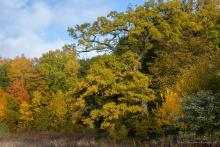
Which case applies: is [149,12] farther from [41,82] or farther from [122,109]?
[41,82]

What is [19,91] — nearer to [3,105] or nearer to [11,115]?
[3,105]

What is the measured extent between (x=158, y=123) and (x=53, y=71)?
3345cm

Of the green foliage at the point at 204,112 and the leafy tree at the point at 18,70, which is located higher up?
the leafy tree at the point at 18,70

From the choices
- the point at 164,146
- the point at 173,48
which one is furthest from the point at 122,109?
the point at 164,146

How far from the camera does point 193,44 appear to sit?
3269 centimetres

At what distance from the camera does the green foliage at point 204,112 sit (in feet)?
44.4

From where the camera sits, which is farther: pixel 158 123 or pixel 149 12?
pixel 149 12

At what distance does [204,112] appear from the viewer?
13.7m

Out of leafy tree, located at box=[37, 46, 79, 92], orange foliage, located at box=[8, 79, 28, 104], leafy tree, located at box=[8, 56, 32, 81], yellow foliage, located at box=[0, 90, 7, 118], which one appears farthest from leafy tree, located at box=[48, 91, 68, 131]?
leafy tree, located at box=[8, 56, 32, 81]

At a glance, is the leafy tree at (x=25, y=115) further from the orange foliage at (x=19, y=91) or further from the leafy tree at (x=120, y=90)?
the leafy tree at (x=120, y=90)

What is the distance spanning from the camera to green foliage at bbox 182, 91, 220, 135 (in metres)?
13.5

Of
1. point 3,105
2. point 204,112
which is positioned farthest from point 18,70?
point 204,112

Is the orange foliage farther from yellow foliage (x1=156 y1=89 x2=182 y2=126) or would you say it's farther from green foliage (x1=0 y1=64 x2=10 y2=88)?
yellow foliage (x1=156 y1=89 x2=182 y2=126)

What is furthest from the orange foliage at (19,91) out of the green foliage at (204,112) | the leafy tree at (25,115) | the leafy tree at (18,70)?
the green foliage at (204,112)
